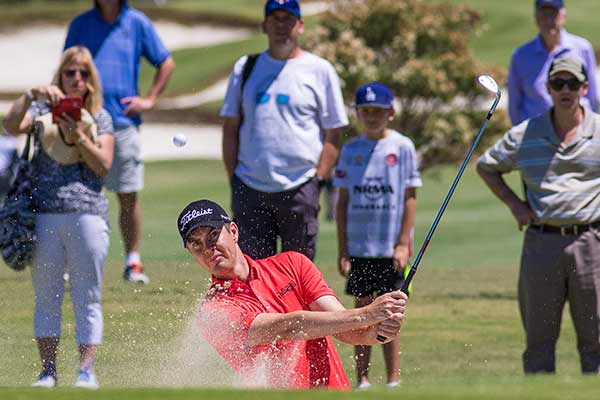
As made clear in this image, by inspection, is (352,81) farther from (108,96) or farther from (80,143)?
(80,143)

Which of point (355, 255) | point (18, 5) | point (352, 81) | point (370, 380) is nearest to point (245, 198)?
point (355, 255)

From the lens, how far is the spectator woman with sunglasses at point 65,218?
8.17 metres

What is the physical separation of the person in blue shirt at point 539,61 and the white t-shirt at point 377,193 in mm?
1543

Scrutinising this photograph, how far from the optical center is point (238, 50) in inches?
1452

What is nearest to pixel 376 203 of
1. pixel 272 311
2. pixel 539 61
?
pixel 539 61

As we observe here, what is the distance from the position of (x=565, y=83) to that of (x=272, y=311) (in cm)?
310

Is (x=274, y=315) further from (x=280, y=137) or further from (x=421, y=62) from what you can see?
(x=421, y=62)

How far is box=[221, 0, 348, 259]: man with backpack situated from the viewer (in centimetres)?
906

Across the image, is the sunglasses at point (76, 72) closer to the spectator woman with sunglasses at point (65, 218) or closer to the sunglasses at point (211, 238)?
the spectator woman with sunglasses at point (65, 218)

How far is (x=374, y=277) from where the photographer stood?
29.5ft

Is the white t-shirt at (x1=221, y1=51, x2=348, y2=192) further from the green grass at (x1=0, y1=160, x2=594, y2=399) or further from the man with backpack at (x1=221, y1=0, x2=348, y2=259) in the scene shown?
the green grass at (x1=0, y1=160, x2=594, y2=399)

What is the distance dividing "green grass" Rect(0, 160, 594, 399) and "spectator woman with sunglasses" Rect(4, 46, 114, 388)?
21cm

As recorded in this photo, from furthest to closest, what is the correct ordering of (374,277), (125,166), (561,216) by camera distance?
(125,166)
(374,277)
(561,216)

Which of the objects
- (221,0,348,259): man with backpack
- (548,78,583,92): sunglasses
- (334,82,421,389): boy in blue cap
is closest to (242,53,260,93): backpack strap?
(221,0,348,259): man with backpack
